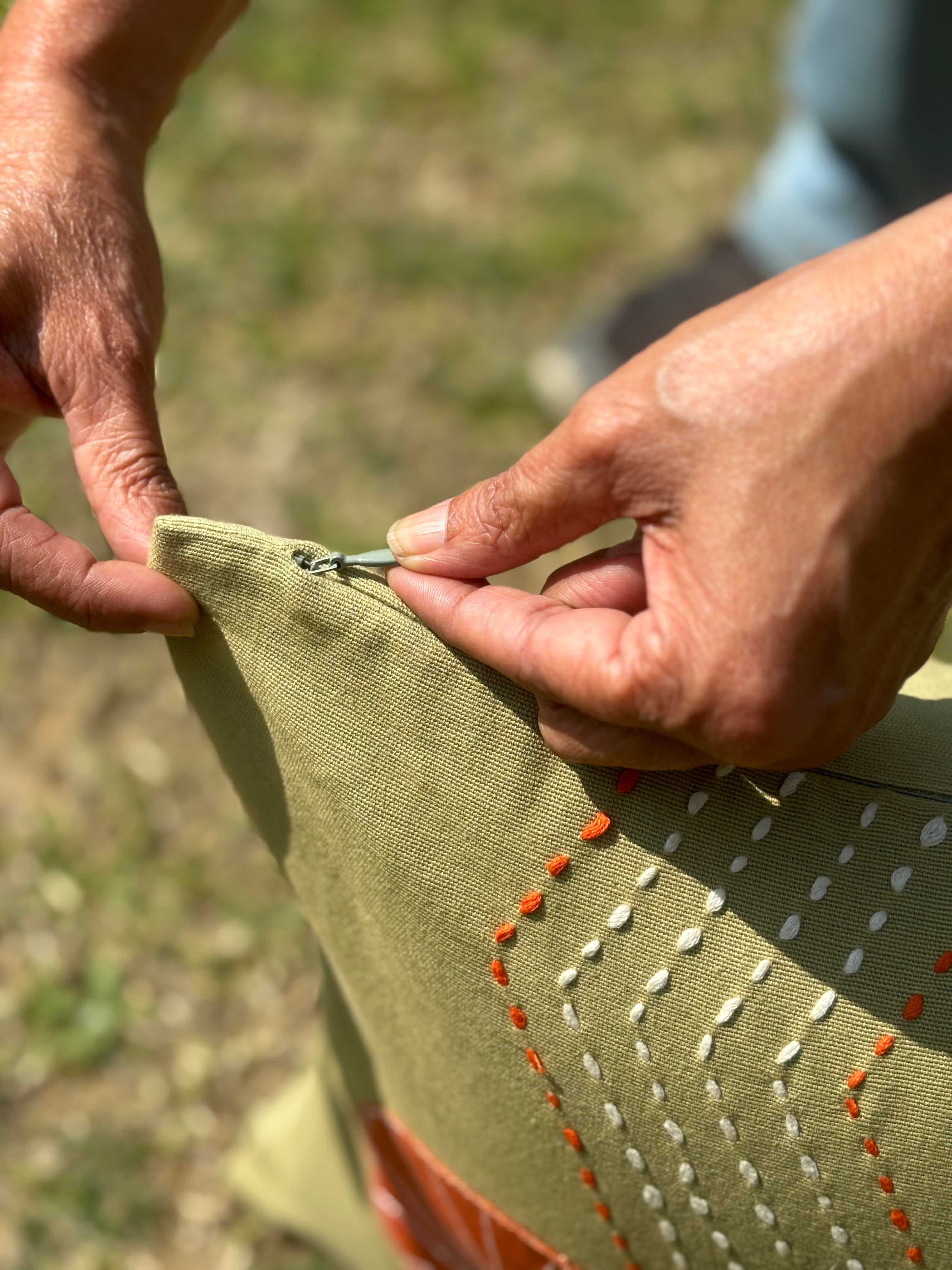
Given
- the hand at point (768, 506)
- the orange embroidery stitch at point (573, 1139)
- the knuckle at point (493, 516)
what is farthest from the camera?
the orange embroidery stitch at point (573, 1139)

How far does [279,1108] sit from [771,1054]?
3.96ft

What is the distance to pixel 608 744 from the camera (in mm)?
805

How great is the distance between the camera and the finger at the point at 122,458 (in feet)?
3.14

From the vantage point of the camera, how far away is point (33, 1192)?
6.23ft

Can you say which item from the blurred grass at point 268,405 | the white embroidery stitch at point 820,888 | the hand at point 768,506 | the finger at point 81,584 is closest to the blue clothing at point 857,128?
the blurred grass at point 268,405

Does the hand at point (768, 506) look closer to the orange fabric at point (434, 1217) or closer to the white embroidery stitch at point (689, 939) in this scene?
the white embroidery stitch at point (689, 939)

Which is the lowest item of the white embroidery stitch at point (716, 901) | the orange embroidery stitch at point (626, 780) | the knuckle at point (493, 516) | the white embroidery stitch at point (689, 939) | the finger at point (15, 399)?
the white embroidery stitch at point (689, 939)

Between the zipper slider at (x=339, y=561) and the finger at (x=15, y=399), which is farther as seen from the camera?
the finger at (x=15, y=399)

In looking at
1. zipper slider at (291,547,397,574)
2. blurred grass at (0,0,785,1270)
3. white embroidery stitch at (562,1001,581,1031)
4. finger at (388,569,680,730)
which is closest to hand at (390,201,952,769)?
finger at (388,569,680,730)

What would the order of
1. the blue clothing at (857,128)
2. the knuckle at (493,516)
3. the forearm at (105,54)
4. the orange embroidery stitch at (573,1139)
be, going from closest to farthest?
the knuckle at (493,516)
the orange embroidery stitch at (573,1139)
the forearm at (105,54)
the blue clothing at (857,128)

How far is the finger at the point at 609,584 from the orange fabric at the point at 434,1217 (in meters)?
0.69

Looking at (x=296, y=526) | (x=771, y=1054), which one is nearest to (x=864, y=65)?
(x=296, y=526)

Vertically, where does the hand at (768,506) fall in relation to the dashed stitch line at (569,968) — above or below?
above

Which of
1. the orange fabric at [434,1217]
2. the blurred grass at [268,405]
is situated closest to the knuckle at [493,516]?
the orange fabric at [434,1217]
